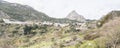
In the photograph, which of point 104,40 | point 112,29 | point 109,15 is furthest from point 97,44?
point 109,15

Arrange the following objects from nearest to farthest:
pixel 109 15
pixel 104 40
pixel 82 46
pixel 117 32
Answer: pixel 117 32 → pixel 104 40 → pixel 82 46 → pixel 109 15

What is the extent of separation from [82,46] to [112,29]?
1272 centimetres

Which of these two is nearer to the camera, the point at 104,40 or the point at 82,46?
the point at 104,40

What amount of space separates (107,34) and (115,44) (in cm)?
345

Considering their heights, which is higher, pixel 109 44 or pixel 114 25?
pixel 114 25

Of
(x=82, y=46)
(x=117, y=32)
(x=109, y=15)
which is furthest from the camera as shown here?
(x=109, y=15)

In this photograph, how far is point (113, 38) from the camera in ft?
219

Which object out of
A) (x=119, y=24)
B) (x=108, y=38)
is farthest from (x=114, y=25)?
(x=108, y=38)

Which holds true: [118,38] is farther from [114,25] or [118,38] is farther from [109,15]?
[109,15]

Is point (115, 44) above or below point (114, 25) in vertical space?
below

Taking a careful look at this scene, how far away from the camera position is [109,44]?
2739 inches

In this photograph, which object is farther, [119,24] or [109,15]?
[109,15]

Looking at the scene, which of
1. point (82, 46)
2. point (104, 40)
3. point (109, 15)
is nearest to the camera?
point (104, 40)

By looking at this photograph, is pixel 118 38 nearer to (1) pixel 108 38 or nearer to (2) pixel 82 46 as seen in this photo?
(1) pixel 108 38
